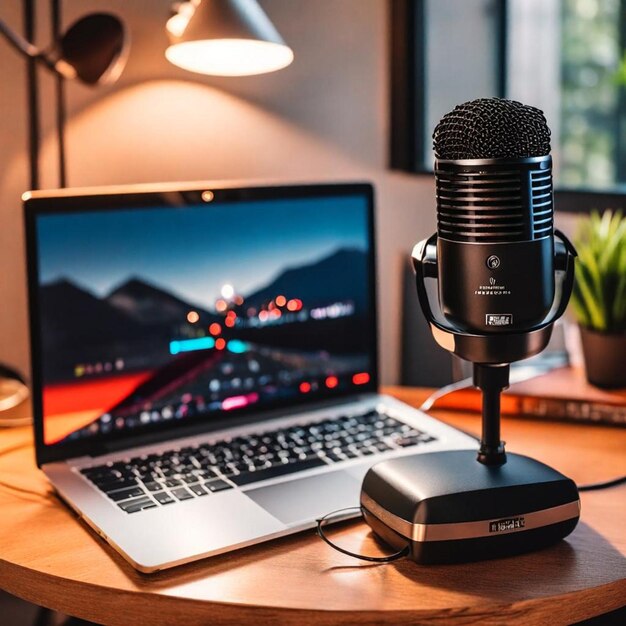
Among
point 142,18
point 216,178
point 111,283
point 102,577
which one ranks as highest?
point 142,18

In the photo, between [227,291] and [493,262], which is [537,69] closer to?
[227,291]

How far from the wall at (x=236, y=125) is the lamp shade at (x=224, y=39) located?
0.19 metres

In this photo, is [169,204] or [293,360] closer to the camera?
[169,204]

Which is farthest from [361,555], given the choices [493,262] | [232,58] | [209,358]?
[232,58]

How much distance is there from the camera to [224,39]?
45.7 inches

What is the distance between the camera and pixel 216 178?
1.52 m

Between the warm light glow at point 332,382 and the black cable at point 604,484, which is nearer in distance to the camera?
the black cable at point 604,484

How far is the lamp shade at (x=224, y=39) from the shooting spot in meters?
1.16

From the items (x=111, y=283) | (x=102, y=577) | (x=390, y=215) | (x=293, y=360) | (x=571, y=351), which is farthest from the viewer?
(x=390, y=215)

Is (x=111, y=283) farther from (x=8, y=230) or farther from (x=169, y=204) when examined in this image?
(x=8, y=230)

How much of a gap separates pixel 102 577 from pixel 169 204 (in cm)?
49

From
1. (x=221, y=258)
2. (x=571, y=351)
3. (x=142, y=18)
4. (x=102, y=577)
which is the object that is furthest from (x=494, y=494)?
(x=142, y=18)

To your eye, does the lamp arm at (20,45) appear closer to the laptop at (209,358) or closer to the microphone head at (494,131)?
the laptop at (209,358)

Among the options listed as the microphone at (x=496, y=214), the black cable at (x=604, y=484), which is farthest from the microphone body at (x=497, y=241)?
the black cable at (x=604, y=484)
